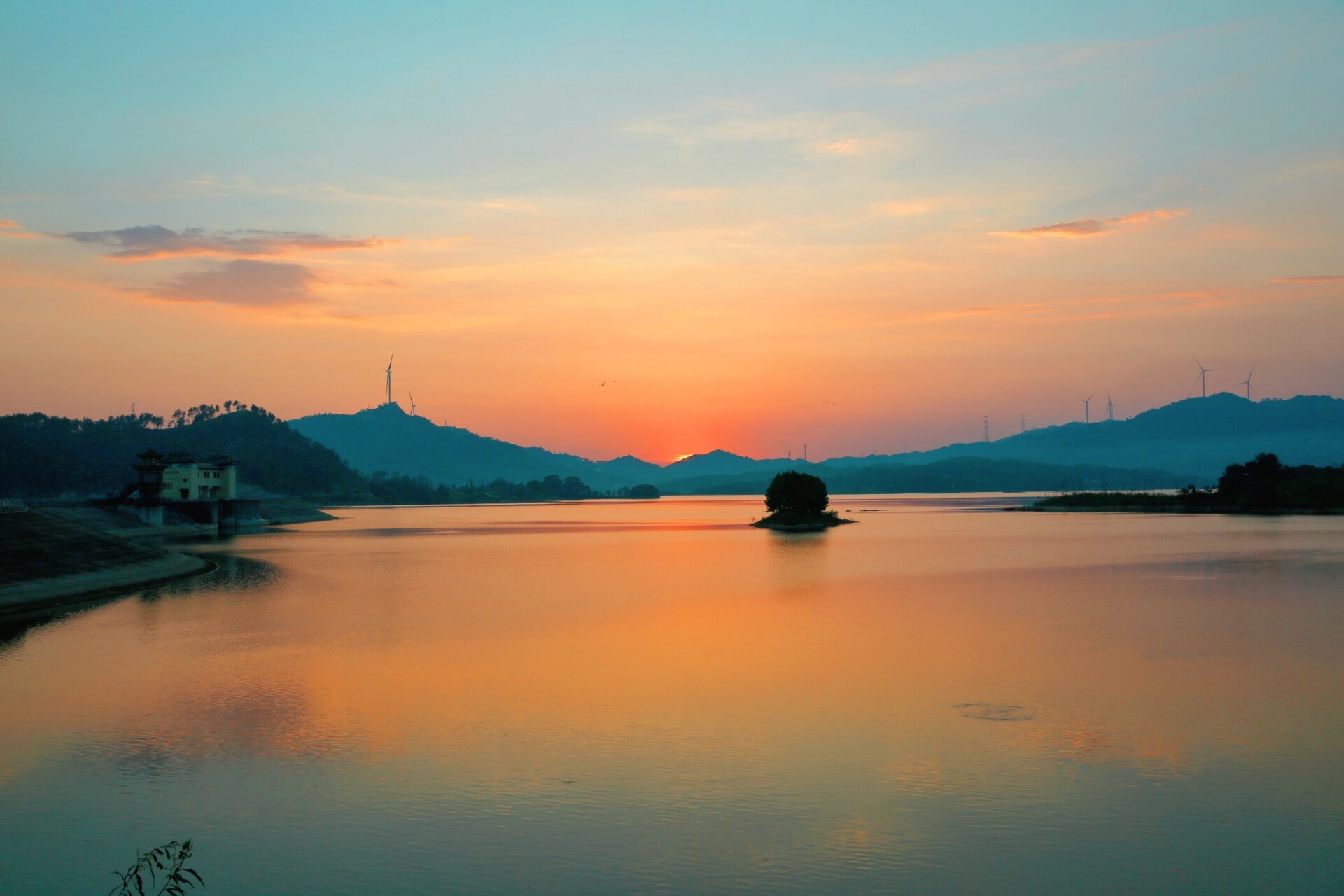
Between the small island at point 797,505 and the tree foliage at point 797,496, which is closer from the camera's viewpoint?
the small island at point 797,505

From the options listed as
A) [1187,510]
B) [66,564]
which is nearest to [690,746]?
[66,564]

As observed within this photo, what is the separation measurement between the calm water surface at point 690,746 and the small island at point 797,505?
89.4 meters

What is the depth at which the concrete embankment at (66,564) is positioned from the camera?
50.1 metres

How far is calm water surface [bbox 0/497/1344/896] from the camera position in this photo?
14.5 m

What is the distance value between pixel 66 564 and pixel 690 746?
5022cm

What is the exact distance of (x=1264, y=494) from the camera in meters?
153

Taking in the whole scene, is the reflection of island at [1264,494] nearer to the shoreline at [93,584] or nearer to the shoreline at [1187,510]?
the shoreline at [1187,510]

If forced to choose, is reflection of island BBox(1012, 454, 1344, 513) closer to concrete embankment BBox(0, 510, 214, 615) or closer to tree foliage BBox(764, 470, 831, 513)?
tree foliage BBox(764, 470, 831, 513)

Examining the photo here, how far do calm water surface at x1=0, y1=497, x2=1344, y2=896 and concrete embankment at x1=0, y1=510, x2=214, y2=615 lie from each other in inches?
175

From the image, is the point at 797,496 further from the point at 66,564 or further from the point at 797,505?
the point at 66,564

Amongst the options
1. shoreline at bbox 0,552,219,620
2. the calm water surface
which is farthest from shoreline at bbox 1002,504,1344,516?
shoreline at bbox 0,552,219,620

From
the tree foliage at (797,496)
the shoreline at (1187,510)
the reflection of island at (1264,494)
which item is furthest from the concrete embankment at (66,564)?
the shoreline at (1187,510)

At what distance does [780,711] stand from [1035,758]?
21.3 feet

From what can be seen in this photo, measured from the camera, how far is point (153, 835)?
51.9 ft
